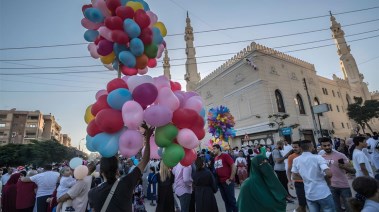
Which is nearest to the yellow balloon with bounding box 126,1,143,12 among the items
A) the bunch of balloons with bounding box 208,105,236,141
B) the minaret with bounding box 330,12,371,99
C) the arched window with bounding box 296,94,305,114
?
the bunch of balloons with bounding box 208,105,236,141

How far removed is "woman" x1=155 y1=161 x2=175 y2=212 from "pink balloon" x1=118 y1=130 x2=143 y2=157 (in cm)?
253

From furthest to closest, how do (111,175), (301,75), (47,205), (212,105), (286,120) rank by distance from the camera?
(212,105) → (301,75) → (286,120) → (47,205) → (111,175)

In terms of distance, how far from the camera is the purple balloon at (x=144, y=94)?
2275 millimetres

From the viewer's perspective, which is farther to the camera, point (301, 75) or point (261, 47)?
point (301, 75)

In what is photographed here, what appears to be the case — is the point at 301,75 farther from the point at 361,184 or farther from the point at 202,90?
the point at 361,184

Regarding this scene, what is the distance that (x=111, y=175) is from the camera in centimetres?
215

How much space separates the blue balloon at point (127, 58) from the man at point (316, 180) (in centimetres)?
340

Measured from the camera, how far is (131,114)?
2166 millimetres

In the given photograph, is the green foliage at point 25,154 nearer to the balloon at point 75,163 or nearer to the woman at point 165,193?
the balloon at point 75,163

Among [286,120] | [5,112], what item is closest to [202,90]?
[286,120]

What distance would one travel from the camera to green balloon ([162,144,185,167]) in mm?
2277

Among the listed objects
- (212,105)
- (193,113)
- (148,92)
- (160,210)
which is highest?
(212,105)

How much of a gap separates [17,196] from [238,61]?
22624 mm

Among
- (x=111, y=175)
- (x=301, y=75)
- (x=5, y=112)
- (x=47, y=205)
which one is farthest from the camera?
(x=5, y=112)
